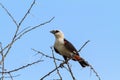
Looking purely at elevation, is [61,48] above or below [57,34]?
below

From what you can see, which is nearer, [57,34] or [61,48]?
[61,48]

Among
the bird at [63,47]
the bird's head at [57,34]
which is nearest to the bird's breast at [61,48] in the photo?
the bird at [63,47]

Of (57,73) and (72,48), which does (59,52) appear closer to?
(72,48)

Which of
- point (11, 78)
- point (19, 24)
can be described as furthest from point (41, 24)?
point (11, 78)

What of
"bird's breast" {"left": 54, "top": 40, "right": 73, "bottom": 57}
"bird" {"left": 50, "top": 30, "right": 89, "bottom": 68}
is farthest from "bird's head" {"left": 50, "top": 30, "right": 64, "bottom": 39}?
"bird's breast" {"left": 54, "top": 40, "right": 73, "bottom": 57}

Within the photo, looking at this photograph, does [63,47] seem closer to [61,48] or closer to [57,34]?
[61,48]

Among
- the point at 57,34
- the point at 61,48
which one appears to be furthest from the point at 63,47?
the point at 57,34

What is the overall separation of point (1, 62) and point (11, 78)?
16cm

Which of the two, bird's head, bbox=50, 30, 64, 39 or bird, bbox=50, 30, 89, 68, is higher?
bird's head, bbox=50, 30, 64, 39

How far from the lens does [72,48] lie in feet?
24.6

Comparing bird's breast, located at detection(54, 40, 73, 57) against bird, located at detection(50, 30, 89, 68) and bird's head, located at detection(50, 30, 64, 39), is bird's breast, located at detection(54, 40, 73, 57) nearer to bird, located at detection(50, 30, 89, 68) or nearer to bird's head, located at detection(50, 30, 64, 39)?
bird, located at detection(50, 30, 89, 68)

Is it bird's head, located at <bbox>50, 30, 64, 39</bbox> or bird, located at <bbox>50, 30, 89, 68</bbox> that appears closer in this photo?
bird, located at <bbox>50, 30, 89, 68</bbox>

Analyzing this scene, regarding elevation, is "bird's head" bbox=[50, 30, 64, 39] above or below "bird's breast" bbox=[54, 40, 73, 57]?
above

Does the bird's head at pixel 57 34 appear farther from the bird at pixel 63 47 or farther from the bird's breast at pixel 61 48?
the bird's breast at pixel 61 48
